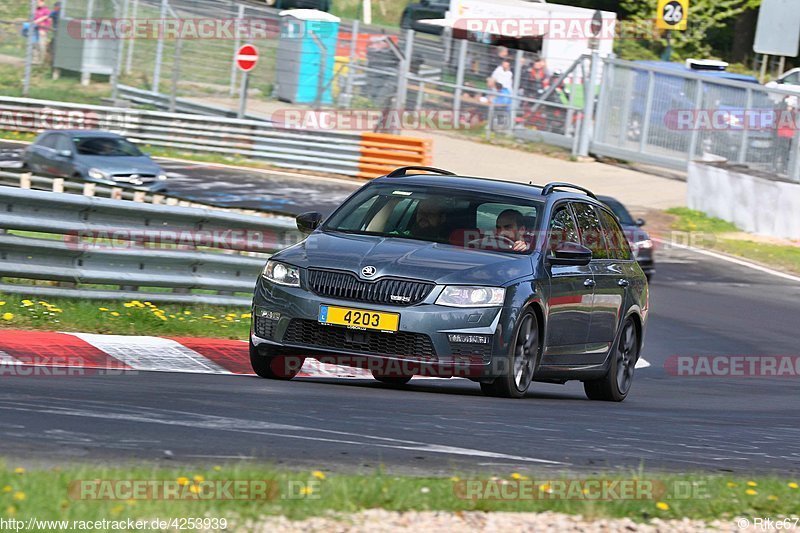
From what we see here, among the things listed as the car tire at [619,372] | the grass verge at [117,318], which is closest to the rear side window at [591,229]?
the car tire at [619,372]

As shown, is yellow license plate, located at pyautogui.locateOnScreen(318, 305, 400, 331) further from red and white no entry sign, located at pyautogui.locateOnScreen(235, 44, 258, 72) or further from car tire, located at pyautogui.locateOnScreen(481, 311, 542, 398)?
red and white no entry sign, located at pyautogui.locateOnScreen(235, 44, 258, 72)

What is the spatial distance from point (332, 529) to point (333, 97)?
3187 cm

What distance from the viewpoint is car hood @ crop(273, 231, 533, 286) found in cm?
934

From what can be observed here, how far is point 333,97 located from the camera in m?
36.6

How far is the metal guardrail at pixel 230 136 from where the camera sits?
33.8 m

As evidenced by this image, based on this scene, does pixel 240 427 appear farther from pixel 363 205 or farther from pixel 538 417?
pixel 363 205

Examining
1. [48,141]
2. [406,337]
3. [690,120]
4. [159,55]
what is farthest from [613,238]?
[159,55]

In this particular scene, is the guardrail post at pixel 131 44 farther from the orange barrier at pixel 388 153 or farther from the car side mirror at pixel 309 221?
the car side mirror at pixel 309 221

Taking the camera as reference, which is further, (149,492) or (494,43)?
(494,43)

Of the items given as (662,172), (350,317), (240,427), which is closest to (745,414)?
(350,317)

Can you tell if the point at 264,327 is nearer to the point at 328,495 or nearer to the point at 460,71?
the point at 328,495

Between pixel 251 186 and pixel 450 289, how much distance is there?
2170cm

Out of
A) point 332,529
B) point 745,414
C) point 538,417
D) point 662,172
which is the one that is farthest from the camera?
point 662,172

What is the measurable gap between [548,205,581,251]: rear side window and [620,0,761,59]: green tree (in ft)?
128
